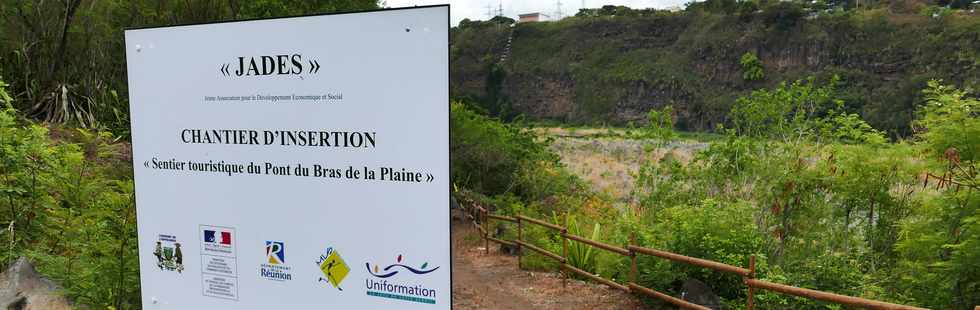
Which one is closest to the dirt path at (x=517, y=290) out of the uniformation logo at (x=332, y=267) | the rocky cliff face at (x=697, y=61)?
the uniformation logo at (x=332, y=267)

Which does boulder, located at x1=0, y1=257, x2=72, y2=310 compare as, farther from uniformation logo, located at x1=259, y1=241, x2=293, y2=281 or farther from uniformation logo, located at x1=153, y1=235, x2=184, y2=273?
uniformation logo, located at x1=259, y1=241, x2=293, y2=281

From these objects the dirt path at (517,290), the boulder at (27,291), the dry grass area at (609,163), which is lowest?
the dry grass area at (609,163)

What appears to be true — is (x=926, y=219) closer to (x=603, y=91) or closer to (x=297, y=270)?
(x=297, y=270)

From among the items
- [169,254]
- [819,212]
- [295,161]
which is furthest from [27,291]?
[819,212]

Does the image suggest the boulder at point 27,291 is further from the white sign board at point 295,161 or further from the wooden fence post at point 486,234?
the wooden fence post at point 486,234

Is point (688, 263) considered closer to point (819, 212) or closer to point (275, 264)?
point (819, 212)

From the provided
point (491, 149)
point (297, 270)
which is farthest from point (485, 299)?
point (491, 149)

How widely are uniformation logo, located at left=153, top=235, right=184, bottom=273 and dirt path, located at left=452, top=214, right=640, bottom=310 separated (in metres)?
4.56

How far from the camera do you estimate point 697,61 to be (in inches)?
2943

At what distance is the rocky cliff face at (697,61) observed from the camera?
55.5m

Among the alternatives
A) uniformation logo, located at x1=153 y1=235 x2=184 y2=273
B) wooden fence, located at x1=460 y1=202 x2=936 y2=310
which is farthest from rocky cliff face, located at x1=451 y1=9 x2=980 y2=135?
uniformation logo, located at x1=153 y1=235 x2=184 y2=273

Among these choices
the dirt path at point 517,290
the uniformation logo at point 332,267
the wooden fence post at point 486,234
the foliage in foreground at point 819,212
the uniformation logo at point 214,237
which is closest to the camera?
the uniformation logo at point 332,267

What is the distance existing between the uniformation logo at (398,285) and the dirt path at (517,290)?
486 cm

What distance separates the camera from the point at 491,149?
44.3ft
